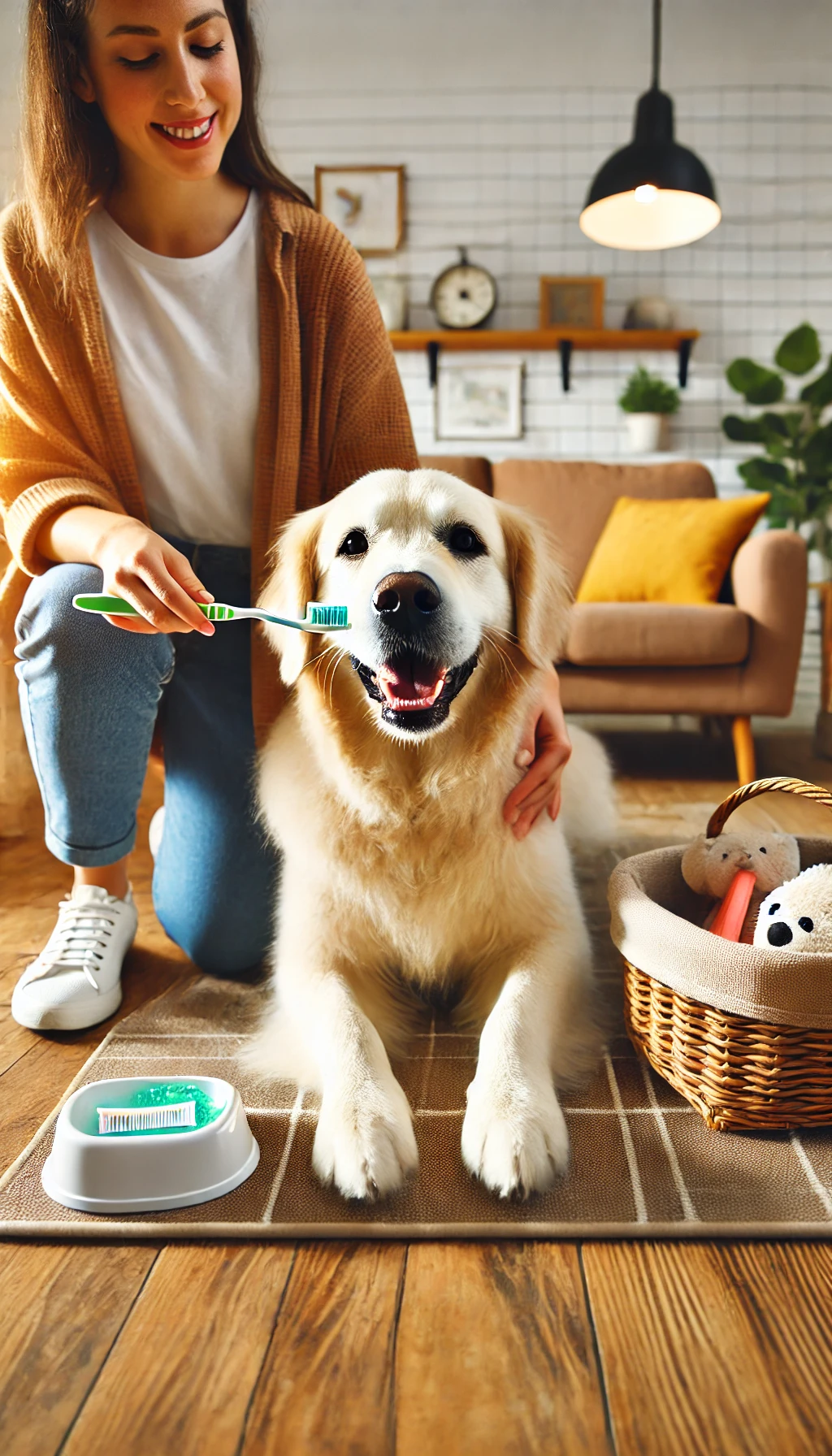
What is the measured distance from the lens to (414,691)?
1.12 m

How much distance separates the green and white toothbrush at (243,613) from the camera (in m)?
1.04

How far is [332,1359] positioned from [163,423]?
120 centimetres

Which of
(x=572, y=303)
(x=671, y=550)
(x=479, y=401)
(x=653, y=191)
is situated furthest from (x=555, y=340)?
(x=671, y=550)

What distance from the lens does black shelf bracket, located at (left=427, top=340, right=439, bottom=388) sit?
4465 millimetres

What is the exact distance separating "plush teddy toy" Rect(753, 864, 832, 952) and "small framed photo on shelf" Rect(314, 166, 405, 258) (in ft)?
13.7

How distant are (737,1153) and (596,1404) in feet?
1.18

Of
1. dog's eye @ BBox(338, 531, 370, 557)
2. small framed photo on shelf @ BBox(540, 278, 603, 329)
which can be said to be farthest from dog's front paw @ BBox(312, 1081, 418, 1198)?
small framed photo on shelf @ BBox(540, 278, 603, 329)

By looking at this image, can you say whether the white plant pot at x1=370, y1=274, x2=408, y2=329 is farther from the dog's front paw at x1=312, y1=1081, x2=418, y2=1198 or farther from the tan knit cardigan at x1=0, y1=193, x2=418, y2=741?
the dog's front paw at x1=312, y1=1081, x2=418, y2=1198

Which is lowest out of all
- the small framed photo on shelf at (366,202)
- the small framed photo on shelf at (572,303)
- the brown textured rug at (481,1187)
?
the brown textured rug at (481,1187)

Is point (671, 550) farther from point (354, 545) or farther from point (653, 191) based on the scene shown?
point (354, 545)

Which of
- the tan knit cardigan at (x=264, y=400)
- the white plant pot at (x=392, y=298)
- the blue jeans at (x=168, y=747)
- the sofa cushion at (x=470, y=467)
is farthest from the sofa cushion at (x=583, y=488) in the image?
the blue jeans at (x=168, y=747)

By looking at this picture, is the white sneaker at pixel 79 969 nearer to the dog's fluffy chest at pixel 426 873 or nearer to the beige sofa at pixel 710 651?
the dog's fluffy chest at pixel 426 873

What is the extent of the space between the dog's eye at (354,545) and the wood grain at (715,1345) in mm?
783

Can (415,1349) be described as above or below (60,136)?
below
